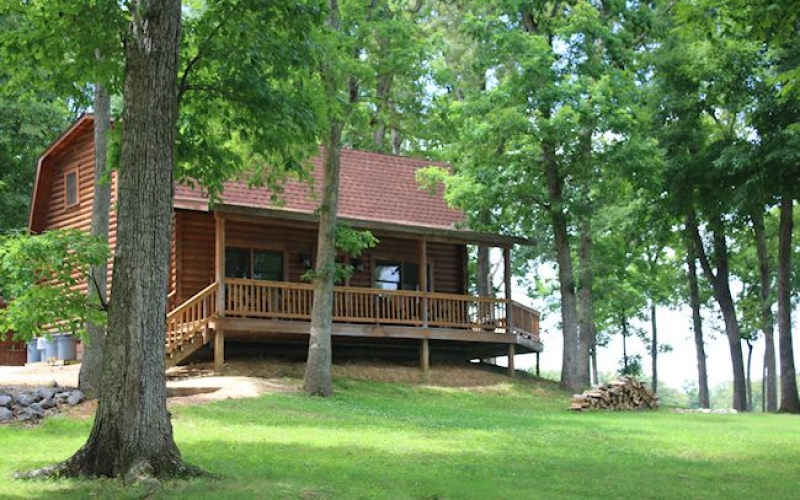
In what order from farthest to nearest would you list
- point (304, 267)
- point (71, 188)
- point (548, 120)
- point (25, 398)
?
point (71, 188)
point (304, 267)
point (548, 120)
point (25, 398)

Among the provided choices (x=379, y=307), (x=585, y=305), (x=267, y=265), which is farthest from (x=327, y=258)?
(x=585, y=305)

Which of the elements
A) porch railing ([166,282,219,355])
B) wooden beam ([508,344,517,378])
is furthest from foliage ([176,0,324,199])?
wooden beam ([508,344,517,378])

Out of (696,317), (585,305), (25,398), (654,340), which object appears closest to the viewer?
(25,398)

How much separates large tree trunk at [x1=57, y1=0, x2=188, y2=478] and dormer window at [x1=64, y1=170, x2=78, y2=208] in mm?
19042

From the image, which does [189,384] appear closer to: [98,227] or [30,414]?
[98,227]

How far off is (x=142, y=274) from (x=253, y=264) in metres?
16.7

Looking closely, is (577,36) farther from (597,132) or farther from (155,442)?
(155,442)

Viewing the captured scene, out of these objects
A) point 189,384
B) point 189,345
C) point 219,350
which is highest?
point 189,345

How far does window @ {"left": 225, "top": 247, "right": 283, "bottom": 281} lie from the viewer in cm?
2688

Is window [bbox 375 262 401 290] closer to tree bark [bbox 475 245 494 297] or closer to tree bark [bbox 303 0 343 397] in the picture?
tree bark [bbox 475 245 494 297]

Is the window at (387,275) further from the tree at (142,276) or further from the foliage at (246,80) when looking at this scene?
the tree at (142,276)

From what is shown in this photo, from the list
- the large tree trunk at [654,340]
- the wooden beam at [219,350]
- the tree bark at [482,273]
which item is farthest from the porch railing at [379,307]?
the large tree trunk at [654,340]

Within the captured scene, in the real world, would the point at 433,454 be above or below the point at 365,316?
below

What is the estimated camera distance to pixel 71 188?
29344 mm
